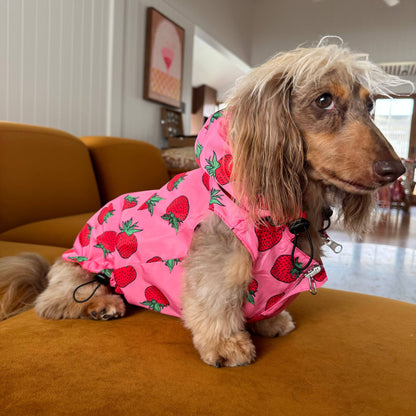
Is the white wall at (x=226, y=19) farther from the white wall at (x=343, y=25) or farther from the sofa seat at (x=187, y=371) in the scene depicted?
the sofa seat at (x=187, y=371)

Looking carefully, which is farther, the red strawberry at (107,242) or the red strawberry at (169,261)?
the red strawberry at (107,242)

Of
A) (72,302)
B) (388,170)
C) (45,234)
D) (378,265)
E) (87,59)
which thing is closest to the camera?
(388,170)

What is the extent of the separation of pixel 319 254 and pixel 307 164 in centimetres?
26

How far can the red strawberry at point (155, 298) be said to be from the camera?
3.69 feet

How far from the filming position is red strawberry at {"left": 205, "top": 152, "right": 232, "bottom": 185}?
98 centimetres

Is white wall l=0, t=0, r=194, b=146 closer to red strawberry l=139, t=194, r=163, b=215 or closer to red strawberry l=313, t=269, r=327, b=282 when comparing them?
red strawberry l=139, t=194, r=163, b=215

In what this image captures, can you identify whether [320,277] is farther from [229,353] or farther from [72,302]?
[72,302]

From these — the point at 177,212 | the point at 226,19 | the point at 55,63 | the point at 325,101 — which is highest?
the point at 226,19

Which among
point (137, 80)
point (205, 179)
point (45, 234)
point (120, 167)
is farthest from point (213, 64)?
point (205, 179)

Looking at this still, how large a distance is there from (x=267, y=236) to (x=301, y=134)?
0.87ft

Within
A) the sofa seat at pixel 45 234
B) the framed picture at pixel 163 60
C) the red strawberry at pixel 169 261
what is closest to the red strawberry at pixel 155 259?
the red strawberry at pixel 169 261

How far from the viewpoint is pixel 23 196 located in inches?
79.4

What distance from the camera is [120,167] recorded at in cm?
287

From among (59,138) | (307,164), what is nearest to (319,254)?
(307,164)
